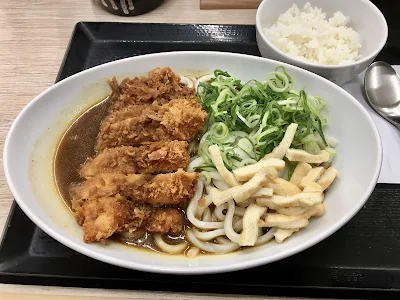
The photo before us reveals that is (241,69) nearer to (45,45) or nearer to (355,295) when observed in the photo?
(355,295)

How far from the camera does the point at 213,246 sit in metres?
1.57

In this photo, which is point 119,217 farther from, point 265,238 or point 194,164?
point 265,238

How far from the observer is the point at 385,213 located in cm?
172

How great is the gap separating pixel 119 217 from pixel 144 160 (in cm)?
27

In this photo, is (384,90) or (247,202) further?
(384,90)

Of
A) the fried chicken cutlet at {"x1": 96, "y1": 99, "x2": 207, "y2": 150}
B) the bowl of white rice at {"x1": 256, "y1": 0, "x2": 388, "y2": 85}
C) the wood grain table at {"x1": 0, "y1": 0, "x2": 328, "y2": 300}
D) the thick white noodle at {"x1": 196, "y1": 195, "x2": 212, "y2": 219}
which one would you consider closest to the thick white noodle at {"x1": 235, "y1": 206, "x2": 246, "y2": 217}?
the thick white noodle at {"x1": 196, "y1": 195, "x2": 212, "y2": 219}

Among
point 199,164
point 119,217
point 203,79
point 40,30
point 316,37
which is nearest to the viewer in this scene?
point 119,217

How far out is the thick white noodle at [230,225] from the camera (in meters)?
1.55

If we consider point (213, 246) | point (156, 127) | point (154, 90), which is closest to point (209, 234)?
point (213, 246)

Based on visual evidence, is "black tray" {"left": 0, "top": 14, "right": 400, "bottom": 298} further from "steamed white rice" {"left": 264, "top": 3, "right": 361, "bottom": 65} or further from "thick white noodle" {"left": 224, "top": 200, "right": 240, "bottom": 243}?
"steamed white rice" {"left": 264, "top": 3, "right": 361, "bottom": 65}

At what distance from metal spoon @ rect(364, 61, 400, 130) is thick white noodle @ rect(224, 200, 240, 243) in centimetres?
99

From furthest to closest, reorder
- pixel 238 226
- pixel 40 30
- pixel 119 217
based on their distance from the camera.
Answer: pixel 40 30, pixel 238 226, pixel 119 217

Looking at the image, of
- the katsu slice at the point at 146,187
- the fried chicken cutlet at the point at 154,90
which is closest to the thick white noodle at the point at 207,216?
the katsu slice at the point at 146,187

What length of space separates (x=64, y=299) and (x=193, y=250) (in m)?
0.52
